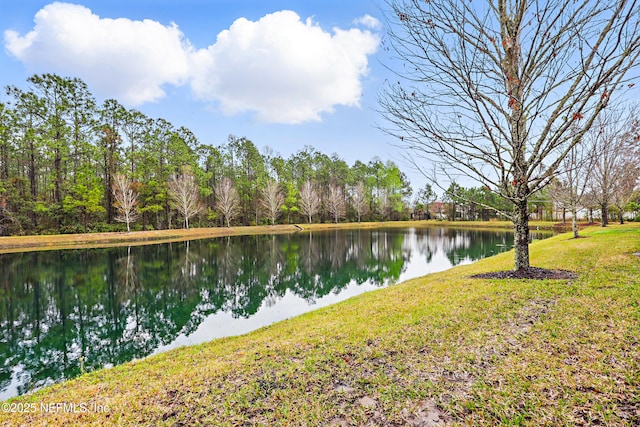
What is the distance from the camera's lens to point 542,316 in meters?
4.57

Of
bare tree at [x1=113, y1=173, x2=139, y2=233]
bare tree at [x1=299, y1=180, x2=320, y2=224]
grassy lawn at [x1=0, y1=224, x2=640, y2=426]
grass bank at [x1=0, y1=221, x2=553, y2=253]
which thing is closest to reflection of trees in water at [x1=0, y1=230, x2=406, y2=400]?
grassy lawn at [x1=0, y1=224, x2=640, y2=426]

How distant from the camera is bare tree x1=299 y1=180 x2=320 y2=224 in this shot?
50.8 m

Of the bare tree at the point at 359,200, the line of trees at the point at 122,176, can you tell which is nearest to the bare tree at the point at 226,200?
the line of trees at the point at 122,176

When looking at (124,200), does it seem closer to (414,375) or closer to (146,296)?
(146,296)

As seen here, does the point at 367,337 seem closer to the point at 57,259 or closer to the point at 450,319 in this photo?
the point at 450,319

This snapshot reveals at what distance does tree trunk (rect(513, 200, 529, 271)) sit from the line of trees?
35.5 meters

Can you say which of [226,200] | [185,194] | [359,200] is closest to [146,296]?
[185,194]

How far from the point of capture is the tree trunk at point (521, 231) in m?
7.24

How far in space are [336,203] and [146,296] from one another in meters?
44.5

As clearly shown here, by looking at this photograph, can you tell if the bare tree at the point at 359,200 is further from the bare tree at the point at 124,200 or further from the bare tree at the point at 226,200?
the bare tree at the point at 124,200

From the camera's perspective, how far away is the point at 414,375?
11.1ft

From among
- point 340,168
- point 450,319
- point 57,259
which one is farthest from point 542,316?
A: point 340,168

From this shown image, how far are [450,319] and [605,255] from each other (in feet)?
23.7

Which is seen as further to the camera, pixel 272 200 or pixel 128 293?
pixel 272 200
